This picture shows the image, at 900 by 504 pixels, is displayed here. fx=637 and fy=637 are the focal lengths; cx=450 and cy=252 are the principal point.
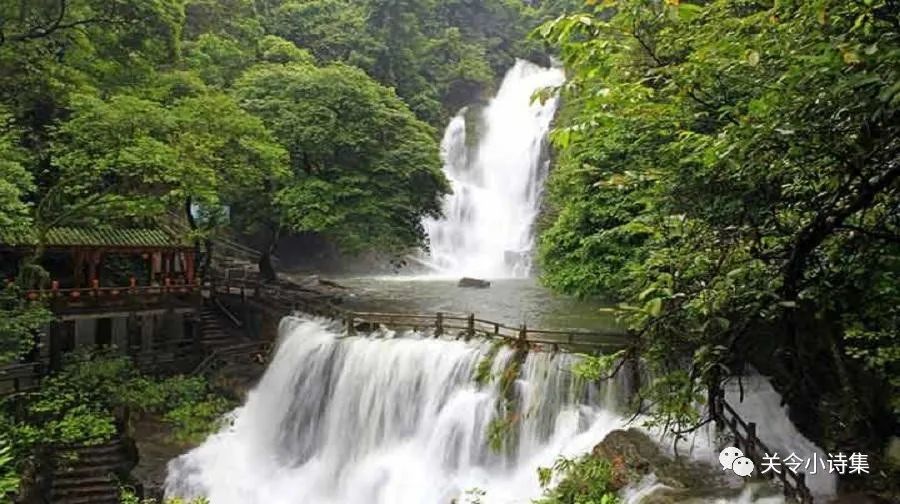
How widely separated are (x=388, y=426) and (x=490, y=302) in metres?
8.41

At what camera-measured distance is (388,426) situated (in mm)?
15469

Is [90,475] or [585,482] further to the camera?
[90,475]

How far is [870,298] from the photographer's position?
7.49 metres

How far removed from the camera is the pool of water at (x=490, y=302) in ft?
62.2

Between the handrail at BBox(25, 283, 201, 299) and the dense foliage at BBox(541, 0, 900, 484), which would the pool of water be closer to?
the handrail at BBox(25, 283, 201, 299)

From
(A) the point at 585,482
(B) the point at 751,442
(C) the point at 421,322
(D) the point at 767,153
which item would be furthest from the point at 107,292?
(D) the point at 767,153

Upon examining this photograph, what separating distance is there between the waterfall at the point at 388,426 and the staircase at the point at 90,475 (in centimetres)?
119

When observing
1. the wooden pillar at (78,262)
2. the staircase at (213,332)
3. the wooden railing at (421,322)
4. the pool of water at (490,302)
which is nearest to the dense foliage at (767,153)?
the wooden railing at (421,322)

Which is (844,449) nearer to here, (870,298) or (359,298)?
(870,298)

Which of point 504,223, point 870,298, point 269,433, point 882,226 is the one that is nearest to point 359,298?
point 269,433

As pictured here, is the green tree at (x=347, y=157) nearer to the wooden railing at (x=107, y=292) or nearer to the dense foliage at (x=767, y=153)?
the wooden railing at (x=107, y=292)

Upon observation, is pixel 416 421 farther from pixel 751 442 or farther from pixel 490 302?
pixel 490 302

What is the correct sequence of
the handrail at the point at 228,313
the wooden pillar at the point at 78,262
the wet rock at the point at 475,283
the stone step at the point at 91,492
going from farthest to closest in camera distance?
the wet rock at the point at 475,283 → the handrail at the point at 228,313 → the wooden pillar at the point at 78,262 → the stone step at the point at 91,492

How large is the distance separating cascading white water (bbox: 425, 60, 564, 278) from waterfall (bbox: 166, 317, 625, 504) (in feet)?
49.6
